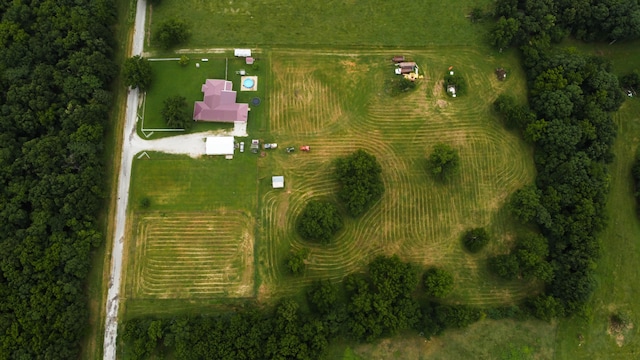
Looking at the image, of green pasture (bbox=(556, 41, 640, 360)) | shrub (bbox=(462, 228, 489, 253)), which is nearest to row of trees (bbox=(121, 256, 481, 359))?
shrub (bbox=(462, 228, 489, 253))

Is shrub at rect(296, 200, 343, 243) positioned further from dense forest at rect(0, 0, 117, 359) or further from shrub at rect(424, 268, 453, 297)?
dense forest at rect(0, 0, 117, 359)

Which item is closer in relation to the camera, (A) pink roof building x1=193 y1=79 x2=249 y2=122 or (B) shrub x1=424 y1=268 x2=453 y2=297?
(B) shrub x1=424 y1=268 x2=453 y2=297

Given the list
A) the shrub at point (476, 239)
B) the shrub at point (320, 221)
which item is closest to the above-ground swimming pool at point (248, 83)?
the shrub at point (320, 221)

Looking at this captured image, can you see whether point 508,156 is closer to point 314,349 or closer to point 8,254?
point 314,349

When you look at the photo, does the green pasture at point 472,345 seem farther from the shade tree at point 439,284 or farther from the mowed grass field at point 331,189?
the shade tree at point 439,284

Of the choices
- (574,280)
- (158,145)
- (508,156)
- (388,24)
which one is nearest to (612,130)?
(508,156)

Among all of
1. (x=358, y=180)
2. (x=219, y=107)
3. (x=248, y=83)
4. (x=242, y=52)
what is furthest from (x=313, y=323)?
(x=242, y=52)
